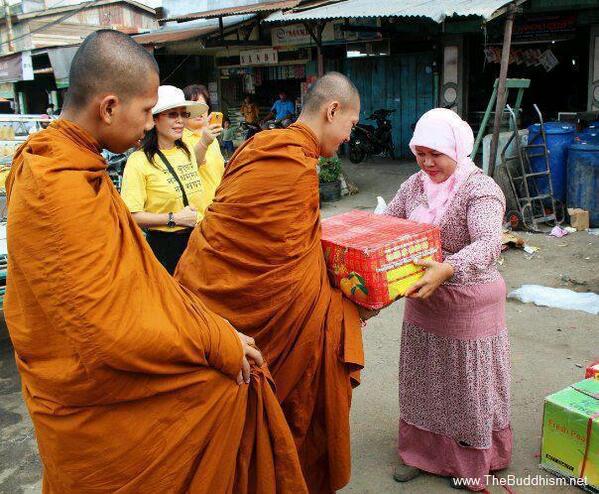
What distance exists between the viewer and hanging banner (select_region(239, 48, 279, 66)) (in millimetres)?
13766

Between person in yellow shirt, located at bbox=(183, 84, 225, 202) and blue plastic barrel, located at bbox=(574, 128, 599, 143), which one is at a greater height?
person in yellow shirt, located at bbox=(183, 84, 225, 202)

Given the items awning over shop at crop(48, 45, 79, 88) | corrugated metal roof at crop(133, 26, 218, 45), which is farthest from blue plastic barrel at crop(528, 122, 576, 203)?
awning over shop at crop(48, 45, 79, 88)

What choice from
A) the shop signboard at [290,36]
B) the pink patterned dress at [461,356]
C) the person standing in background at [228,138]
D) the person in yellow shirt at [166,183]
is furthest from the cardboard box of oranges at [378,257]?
the person standing in background at [228,138]

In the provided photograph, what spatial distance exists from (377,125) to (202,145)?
31.1 ft

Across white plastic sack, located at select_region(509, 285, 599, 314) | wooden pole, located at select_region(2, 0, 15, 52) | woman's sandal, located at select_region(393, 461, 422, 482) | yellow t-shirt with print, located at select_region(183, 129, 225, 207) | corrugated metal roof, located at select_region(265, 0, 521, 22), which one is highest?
wooden pole, located at select_region(2, 0, 15, 52)

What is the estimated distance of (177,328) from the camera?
157cm

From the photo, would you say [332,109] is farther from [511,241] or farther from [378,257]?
[511,241]

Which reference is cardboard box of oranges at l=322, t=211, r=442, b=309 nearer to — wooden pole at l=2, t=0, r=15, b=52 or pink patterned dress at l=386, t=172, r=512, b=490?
pink patterned dress at l=386, t=172, r=512, b=490

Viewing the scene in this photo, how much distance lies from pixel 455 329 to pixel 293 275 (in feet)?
3.07

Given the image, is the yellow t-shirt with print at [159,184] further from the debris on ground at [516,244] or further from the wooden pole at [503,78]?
the wooden pole at [503,78]

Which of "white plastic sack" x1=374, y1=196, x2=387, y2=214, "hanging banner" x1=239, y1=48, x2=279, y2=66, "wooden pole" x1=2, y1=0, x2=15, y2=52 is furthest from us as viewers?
"wooden pole" x1=2, y1=0, x2=15, y2=52

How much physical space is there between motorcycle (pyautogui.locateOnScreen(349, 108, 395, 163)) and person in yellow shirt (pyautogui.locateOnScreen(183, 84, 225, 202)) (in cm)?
842

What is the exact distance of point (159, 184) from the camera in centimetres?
339

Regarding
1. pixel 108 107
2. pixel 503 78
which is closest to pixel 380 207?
pixel 108 107
